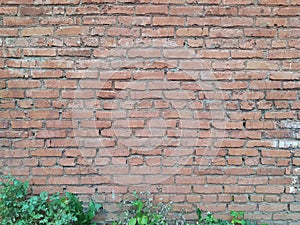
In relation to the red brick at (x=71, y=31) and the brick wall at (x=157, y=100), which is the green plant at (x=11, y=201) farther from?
the red brick at (x=71, y=31)

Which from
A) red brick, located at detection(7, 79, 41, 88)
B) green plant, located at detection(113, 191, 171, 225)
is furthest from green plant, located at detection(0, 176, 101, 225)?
red brick, located at detection(7, 79, 41, 88)

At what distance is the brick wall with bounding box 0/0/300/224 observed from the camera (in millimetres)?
2820

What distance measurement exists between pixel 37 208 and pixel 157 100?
142 centimetres

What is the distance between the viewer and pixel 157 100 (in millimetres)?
2863

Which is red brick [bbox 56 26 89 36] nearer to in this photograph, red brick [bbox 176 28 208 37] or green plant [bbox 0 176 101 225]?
red brick [bbox 176 28 208 37]

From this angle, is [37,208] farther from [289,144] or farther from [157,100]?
[289,144]

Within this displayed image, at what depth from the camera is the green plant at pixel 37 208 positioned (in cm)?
269

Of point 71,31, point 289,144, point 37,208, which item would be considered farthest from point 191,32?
point 37,208

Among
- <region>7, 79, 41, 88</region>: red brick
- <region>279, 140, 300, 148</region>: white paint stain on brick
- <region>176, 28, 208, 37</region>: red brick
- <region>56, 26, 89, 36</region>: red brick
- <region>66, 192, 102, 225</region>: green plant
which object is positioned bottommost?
<region>66, 192, 102, 225</region>: green plant

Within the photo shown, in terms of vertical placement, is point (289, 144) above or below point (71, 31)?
below

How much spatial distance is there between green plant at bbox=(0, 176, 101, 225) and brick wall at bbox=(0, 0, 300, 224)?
0.38 ft

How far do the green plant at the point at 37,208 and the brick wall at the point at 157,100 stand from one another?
0.38 ft

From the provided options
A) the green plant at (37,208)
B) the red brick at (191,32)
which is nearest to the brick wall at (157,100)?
the red brick at (191,32)

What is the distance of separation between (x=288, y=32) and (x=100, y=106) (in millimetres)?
1809
